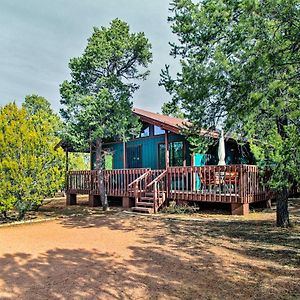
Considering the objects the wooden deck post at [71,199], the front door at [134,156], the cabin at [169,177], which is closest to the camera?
the cabin at [169,177]

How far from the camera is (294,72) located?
4773 mm

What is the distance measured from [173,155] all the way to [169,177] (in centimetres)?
264

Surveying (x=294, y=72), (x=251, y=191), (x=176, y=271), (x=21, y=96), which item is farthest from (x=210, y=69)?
(x=21, y=96)

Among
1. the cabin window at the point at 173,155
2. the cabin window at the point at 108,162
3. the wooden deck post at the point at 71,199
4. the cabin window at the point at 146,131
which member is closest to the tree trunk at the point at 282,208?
the cabin window at the point at 173,155

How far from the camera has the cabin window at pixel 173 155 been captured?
1440 cm

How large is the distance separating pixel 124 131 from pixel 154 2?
16.4 feet

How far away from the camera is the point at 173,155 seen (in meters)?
14.6

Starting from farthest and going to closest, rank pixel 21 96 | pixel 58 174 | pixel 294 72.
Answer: pixel 21 96 → pixel 58 174 → pixel 294 72

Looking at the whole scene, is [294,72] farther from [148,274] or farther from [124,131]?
[124,131]

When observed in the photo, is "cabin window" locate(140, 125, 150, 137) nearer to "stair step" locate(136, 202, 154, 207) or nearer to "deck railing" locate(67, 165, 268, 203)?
"deck railing" locate(67, 165, 268, 203)

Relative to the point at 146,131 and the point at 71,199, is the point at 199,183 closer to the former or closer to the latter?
the point at 146,131

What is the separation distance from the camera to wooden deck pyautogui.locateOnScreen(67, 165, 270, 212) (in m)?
10.3

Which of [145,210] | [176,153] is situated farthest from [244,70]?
[176,153]

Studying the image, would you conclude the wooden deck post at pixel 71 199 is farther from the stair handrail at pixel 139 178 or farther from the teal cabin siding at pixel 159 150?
the stair handrail at pixel 139 178
